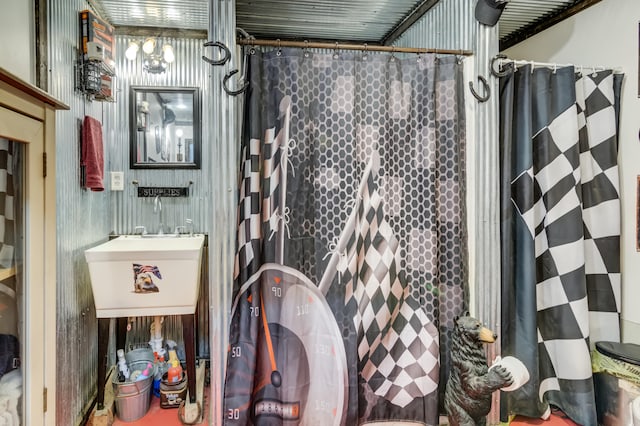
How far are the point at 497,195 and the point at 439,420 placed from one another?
1.27m

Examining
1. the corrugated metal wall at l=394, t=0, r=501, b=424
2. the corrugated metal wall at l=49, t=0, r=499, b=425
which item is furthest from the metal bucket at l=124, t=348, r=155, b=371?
the corrugated metal wall at l=394, t=0, r=501, b=424

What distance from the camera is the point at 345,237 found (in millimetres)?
1825

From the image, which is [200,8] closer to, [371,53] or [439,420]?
[371,53]

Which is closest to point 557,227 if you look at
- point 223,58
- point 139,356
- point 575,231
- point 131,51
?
point 575,231

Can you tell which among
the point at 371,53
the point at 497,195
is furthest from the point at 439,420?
the point at 371,53

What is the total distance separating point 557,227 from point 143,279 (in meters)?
2.33

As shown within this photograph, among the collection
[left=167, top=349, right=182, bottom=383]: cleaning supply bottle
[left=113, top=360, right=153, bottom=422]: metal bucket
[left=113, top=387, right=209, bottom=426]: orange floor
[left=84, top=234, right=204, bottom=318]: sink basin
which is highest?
[left=84, top=234, right=204, bottom=318]: sink basin

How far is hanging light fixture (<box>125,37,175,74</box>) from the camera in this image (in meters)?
2.44

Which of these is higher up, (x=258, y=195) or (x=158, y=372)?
(x=258, y=195)

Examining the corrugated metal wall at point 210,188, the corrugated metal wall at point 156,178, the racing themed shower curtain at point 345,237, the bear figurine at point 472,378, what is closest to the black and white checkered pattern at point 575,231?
the corrugated metal wall at point 210,188

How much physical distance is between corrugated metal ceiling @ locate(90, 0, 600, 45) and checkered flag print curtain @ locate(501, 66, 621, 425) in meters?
0.68

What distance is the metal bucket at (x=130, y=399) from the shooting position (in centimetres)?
211

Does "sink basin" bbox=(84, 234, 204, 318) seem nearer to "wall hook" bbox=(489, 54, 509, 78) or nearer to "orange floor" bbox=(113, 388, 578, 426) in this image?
"orange floor" bbox=(113, 388, 578, 426)

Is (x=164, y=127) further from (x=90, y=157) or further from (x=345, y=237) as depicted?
(x=345, y=237)
